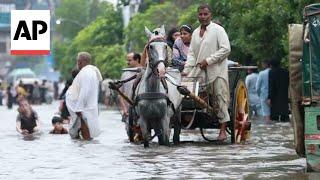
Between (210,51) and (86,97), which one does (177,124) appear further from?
(86,97)

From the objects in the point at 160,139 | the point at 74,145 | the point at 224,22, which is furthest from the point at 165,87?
the point at 224,22

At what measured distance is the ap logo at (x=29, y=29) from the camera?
25984 millimetres

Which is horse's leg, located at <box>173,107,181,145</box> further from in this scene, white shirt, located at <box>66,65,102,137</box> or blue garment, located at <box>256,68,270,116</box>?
blue garment, located at <box>256,68,270,116</box>

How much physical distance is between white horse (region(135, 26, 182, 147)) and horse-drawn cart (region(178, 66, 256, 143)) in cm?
32

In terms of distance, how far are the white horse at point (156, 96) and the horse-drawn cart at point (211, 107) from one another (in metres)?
0.32

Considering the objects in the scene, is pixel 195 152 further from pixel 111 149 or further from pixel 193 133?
pixel 193 133

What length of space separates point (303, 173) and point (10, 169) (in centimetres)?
360

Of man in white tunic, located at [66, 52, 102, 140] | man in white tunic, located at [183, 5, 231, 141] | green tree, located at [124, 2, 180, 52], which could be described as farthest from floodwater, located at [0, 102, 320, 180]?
green tree, located at [124, 2, 180, 52]

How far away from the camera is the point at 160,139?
53.0 feet

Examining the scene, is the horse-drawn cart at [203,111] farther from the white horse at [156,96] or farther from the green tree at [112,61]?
the green tree at [112,61]

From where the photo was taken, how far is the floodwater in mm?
11875

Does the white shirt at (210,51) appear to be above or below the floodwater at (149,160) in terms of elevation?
above

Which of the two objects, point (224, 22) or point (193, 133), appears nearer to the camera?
point (193, 133)

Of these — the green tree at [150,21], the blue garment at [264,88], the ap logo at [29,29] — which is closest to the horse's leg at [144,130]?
the ap logo at [29,29]
